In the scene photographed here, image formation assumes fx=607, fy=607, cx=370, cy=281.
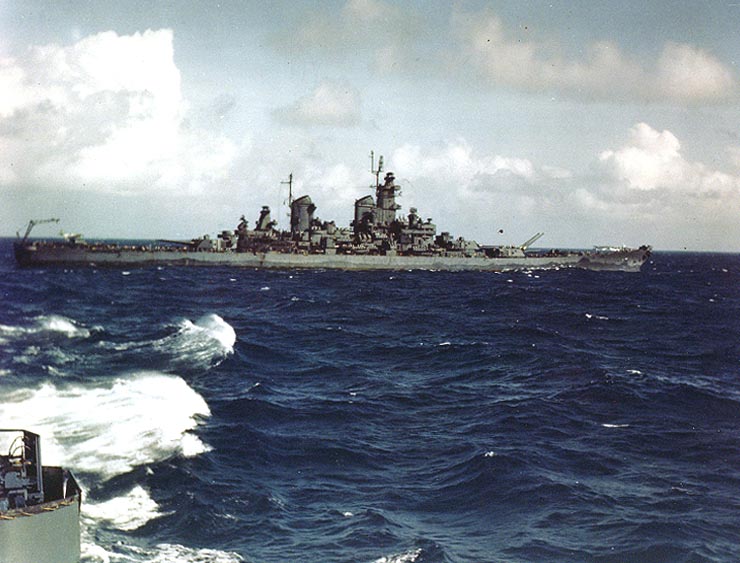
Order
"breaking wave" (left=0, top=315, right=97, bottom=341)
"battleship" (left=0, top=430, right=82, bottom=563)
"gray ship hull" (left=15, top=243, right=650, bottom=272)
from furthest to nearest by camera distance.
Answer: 1. "gray ship hull" (left=15, top=243, right=650, bottom=272)
2. "breaking wave" (left=0, top=315, right=97, bottom=341)
3. "battleship" (left=0, top=430, right=82, bottom=563)

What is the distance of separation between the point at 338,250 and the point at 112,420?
71.4 metres

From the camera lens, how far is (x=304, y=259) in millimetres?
88562

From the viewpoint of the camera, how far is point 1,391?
24156mm

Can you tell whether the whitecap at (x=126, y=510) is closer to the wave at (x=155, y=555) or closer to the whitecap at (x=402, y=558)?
the wave at (x=155, y=555)

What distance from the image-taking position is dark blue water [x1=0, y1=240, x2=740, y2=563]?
548 inches

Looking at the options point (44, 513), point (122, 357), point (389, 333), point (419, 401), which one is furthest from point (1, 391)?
point (389, 333)

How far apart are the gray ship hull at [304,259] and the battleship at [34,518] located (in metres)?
74.1

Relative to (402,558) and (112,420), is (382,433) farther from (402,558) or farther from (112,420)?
(112,420)

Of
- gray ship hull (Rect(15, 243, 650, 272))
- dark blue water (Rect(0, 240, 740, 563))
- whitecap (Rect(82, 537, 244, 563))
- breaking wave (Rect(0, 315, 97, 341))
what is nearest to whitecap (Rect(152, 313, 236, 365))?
dark blue water (Rect(0, 240, 740, 563))

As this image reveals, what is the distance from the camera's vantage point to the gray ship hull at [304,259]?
78000 millimetres

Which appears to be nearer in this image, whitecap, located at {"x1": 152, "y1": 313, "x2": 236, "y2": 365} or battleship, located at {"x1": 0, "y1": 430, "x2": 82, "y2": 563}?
battleship, located at {"x1": 0, "y1": 430, "x2": 82, "y2": 563}

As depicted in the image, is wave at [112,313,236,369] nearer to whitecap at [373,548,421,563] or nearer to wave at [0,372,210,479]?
wave at [0,372,210,479]

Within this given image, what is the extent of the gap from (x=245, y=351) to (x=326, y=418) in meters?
11.6

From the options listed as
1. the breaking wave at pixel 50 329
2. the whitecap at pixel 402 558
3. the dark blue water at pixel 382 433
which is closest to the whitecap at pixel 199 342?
the dark blue water at pixel 382 433
